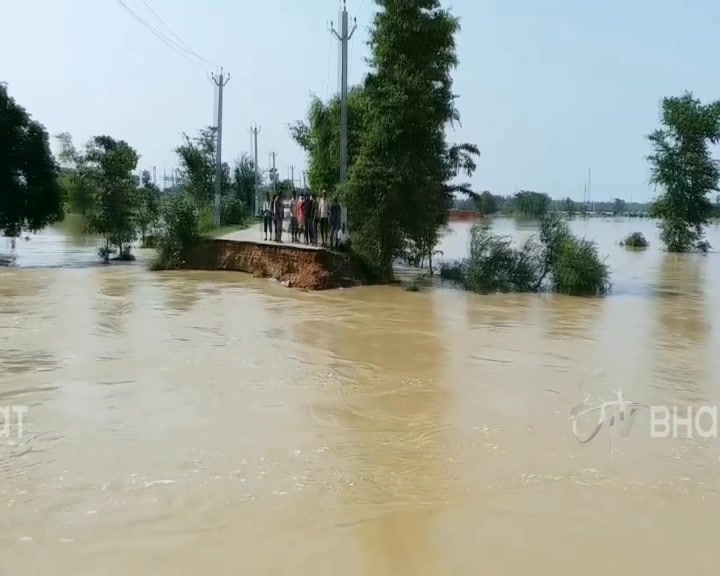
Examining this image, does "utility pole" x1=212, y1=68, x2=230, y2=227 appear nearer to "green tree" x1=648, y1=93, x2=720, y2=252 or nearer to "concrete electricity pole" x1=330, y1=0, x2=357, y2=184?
"concrete electricity pole" x1=330, y1=0, x2=357, y2=184

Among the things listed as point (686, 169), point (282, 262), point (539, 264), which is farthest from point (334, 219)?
point (686, 169)

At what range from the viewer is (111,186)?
1212 inches

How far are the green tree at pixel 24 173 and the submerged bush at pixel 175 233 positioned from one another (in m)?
8.45

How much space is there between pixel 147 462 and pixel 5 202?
29075 mm

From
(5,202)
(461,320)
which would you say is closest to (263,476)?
(461,320)

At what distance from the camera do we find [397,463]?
22.3 feet

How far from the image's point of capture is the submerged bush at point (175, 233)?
90.8 feet

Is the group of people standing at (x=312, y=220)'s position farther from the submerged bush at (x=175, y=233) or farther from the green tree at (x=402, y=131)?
the submerged bush at (x=175, y=233)

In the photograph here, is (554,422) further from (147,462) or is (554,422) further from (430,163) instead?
(430,163)

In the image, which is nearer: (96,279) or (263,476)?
(263,476)

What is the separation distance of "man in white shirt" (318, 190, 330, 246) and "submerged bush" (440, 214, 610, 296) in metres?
4.35

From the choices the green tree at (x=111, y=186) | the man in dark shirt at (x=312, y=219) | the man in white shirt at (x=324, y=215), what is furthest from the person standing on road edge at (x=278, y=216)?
the green tree at (x=111, y=186)

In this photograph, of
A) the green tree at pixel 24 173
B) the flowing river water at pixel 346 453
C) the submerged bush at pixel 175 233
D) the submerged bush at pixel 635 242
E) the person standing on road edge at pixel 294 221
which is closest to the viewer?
the flowing river water at pixel 346 453

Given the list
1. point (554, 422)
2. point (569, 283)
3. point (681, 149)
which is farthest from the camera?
point (681, 149)
